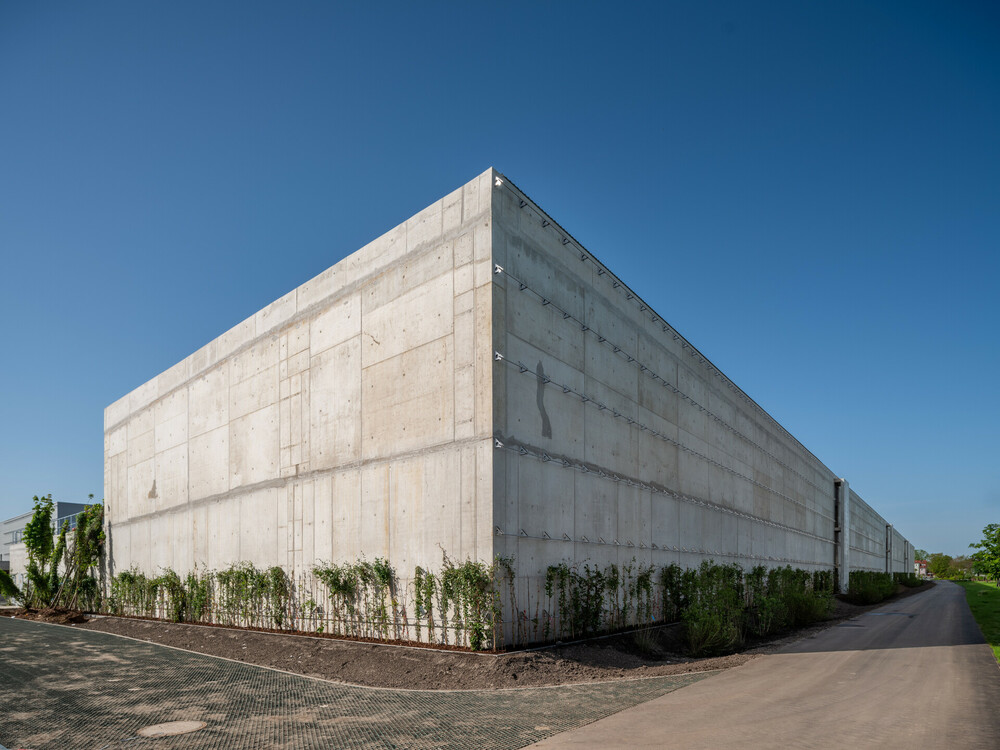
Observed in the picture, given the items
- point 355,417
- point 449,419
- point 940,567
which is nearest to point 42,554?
point 355,417

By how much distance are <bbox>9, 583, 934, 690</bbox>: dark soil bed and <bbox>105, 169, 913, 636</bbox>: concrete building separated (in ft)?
5.91

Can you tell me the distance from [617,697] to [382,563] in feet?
21.1

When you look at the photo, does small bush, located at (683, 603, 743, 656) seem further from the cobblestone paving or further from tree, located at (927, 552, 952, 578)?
tree, located at (927, 552, 952, 578)

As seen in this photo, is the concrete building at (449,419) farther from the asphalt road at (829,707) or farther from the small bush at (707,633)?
the asphalt road at (829,707)

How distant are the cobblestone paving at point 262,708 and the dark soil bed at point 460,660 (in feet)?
2.15

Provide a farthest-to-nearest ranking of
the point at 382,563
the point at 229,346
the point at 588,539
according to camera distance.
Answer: the point at 229,346, the point at 588,539, the point at 382,563

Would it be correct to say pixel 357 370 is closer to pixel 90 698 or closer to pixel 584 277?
pixel 584 277

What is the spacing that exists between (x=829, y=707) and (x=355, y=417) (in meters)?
11.1

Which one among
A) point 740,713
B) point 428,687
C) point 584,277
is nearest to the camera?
point 740,713

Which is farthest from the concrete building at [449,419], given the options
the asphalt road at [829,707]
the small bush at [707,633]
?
the asphalt road at [829,707]

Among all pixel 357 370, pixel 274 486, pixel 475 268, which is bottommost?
pixel 274 486

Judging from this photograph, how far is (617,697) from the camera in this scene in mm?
10000

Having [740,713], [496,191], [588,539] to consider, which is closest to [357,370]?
[496,191]

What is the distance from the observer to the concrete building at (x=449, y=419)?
1379cm
